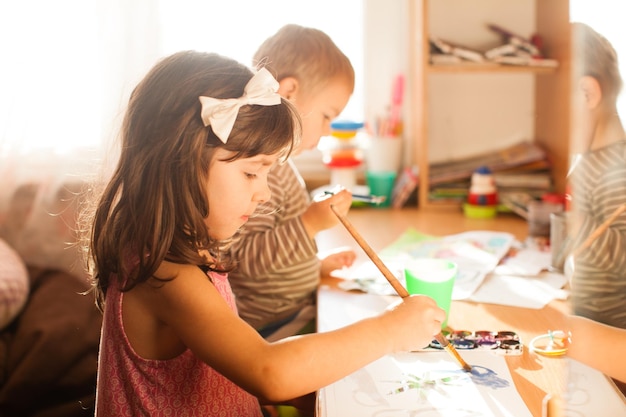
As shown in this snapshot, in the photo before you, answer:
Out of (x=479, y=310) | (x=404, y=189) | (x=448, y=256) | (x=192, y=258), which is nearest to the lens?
(x=192, y=258)

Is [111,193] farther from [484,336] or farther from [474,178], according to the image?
[474,178]

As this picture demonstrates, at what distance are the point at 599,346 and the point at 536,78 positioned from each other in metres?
1.43

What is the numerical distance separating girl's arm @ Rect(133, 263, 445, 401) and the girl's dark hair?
0.04 metres

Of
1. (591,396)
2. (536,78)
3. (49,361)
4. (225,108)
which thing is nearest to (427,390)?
(591,396)

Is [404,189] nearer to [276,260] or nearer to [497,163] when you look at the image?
[497,163]

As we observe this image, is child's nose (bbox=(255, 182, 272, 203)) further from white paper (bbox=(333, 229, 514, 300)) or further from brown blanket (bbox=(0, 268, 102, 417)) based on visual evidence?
brown blanket (bbox=(0, 268, 102, 417))

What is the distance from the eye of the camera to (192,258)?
85 centimetres

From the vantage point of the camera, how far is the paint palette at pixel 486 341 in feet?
A: 3.19

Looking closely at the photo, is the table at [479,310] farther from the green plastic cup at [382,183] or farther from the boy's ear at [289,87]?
the boy's ear at [289,87]

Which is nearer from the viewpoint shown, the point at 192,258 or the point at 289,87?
the point at 192,258

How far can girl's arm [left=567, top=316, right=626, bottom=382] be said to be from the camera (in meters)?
0.73

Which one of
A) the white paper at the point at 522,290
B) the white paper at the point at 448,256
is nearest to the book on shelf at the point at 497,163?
the white paper at the point at 448,256

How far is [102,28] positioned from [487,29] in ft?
3.42

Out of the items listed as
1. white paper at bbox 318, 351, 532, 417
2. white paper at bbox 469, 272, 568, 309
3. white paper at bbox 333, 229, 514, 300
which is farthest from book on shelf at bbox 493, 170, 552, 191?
white paper at bbox 318, 351, 532, 417
